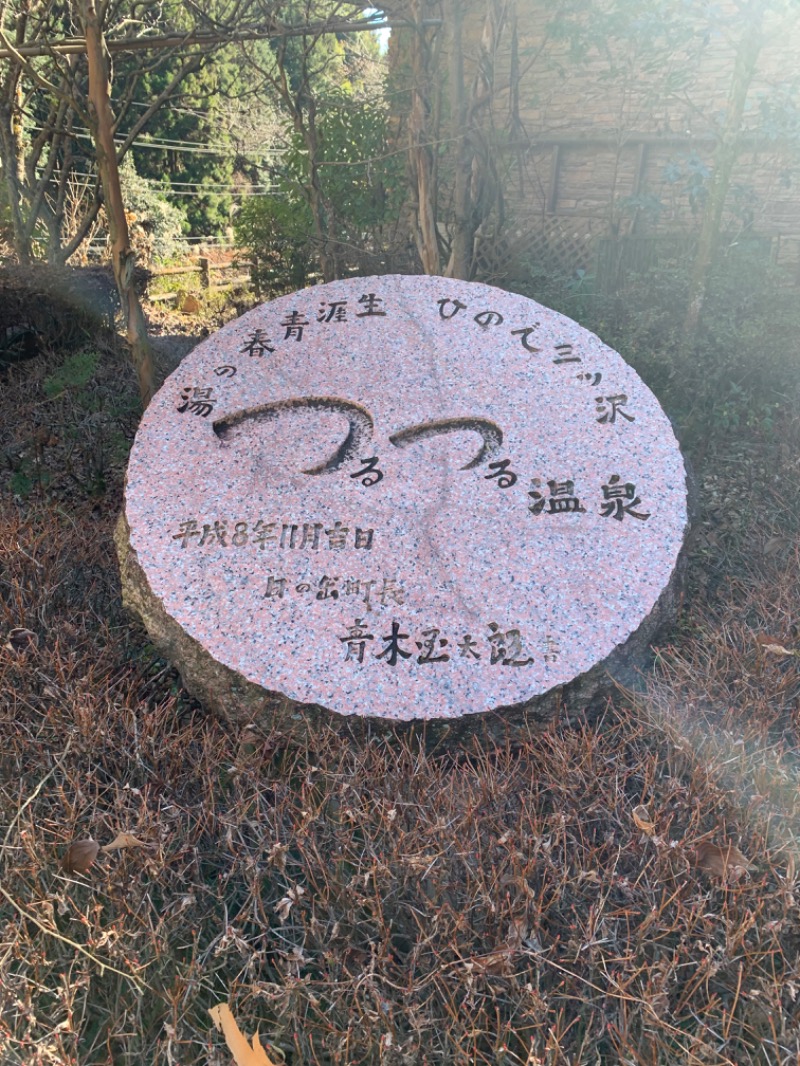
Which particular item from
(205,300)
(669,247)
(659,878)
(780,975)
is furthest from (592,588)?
(205,300)

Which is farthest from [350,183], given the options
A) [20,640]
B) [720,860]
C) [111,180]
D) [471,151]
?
[720,860]

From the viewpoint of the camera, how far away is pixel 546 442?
3.21 metres

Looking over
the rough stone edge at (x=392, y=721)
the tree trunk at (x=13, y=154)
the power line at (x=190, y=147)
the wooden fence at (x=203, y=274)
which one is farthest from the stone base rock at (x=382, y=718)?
the power line at (x=190, y=147)

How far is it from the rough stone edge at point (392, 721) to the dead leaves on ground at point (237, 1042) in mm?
837

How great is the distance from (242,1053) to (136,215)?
42.8 feet

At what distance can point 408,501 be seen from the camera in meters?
3.07

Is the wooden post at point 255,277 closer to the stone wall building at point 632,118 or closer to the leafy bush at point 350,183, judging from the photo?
the leafy bush at point 350,183

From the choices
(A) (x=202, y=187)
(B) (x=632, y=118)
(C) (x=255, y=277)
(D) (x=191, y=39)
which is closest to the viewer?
(D) (x=191, y=39)

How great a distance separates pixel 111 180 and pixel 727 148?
3190mm

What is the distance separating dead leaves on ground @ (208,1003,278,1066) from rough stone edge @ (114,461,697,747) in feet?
2.75

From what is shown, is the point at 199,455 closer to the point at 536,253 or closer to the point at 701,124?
the point at 536,253

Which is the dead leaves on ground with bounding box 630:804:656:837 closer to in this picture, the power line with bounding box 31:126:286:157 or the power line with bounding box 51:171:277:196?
the power line with bounding box 51:171:277:196

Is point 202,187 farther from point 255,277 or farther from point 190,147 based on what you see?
point 255,277

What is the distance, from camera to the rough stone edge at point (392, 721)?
2.54 meters
